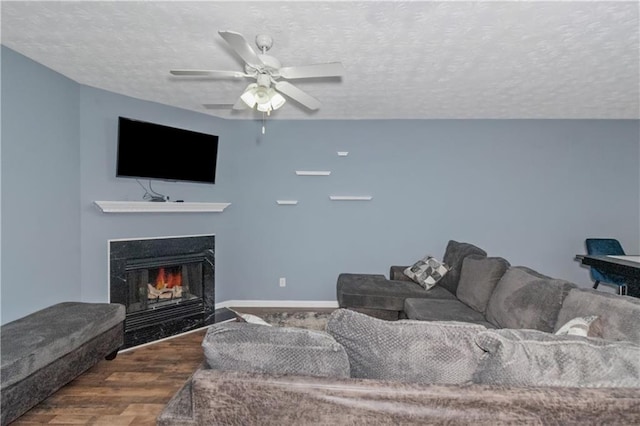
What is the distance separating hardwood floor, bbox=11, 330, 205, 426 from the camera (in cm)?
209

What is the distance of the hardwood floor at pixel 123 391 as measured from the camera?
6.85 ft

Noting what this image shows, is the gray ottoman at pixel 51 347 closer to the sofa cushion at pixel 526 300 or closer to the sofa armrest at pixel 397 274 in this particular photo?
the sofa armrest at pixel 397 274

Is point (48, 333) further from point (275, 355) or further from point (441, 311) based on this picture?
point (441, 311)

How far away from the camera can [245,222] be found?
441cm

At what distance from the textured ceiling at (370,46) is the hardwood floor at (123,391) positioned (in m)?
2.60

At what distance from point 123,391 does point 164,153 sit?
2.37 meters

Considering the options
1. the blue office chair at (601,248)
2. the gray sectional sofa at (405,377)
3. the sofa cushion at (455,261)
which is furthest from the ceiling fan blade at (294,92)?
the blue office chair at (601,248)

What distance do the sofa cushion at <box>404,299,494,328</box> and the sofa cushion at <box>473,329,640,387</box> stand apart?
140 cm

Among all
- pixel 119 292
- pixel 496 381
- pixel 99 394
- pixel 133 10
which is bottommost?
pixel 99 394

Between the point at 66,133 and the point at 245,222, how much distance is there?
214 cm

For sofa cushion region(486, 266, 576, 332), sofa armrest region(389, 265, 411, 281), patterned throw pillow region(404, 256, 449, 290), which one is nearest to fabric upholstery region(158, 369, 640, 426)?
sofa cushion region(486, 266, 576, 332)

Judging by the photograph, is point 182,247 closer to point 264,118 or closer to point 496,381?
point 264,118

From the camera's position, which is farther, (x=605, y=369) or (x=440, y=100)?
(x=440, y=100)

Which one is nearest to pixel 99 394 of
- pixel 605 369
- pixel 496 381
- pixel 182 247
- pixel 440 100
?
pixel 182 247
